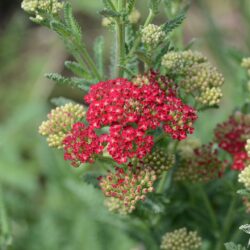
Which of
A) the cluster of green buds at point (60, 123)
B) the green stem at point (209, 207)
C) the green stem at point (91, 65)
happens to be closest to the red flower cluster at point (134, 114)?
the cluster of green buds at point (60, 123)

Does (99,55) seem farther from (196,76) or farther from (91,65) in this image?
(196,76)

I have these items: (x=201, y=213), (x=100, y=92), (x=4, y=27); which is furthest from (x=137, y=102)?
(x=4, y=27)

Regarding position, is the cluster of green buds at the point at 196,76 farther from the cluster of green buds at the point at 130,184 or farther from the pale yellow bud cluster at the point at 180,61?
the cluster of green buds at the point at 130,184

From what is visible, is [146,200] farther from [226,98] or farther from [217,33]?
[226,98]

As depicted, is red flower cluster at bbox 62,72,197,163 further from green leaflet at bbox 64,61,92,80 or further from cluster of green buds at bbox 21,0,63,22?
cluster of green buds at bbox 21,0,63,22

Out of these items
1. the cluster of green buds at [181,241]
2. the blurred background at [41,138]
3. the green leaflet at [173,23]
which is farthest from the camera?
the blurred background at [41,138]

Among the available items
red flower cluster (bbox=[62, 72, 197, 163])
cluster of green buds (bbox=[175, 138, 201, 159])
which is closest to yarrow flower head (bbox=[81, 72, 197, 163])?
red flower cluster (bbox=[62, 72, 197, 163])

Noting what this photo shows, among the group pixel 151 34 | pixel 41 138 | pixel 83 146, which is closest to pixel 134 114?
pixel 83 146
